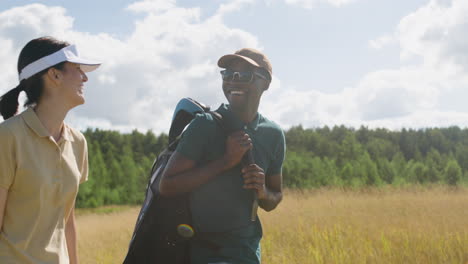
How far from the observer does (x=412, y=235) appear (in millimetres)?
7859

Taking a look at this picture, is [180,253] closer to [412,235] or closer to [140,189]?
[412,235]

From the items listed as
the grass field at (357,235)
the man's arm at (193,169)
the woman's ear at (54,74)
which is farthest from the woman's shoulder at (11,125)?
the grass field at (357,235)

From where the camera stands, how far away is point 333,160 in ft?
99.6

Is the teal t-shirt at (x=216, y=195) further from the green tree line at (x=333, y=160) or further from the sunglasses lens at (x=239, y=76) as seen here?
the green tree line at (x=333, y=160)

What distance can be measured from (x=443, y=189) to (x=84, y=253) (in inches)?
483

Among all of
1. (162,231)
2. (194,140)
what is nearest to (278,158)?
(194,140)

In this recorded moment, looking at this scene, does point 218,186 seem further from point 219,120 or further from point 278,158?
point 278,158

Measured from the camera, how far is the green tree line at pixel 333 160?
93.2ft

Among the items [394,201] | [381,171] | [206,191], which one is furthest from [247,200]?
[381,171]

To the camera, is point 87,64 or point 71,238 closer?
point 87,64

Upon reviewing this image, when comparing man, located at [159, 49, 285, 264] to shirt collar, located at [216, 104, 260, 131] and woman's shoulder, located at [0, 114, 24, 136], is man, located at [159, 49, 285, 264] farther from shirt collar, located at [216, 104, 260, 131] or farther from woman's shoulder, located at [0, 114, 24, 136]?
woman's shoulder, located at [0, 114, 24, 136]

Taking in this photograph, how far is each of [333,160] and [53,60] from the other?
29129 mm

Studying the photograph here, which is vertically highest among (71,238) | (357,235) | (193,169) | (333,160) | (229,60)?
(333,160)

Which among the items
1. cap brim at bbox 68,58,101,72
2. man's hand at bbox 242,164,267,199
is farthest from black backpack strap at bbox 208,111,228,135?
cap brim at bbox 68,58,101,72
